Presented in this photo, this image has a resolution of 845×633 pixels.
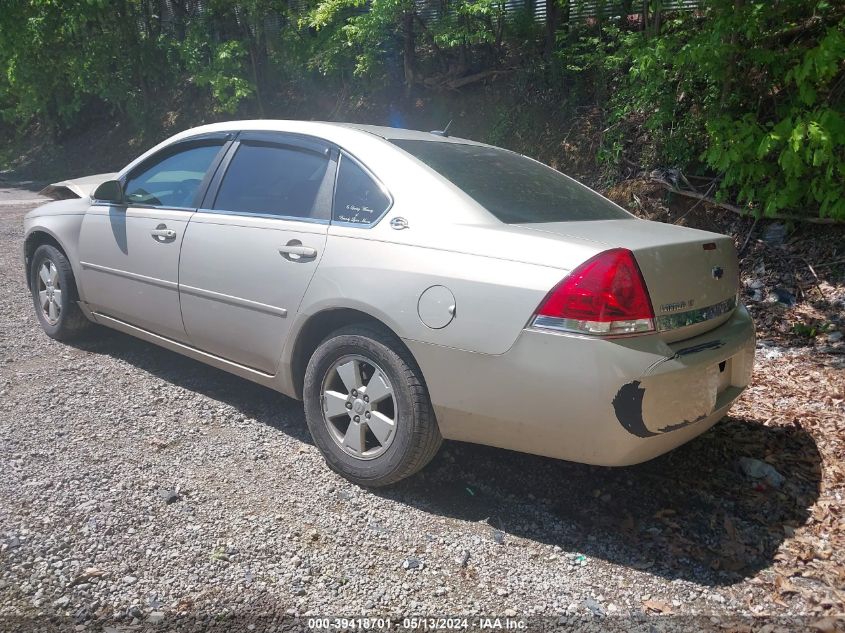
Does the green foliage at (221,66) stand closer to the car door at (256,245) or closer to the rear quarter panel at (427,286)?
the car door at (256,245)

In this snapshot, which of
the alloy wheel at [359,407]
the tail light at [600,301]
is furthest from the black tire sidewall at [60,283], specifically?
the tail light at [600,301]

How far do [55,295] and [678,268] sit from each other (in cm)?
435

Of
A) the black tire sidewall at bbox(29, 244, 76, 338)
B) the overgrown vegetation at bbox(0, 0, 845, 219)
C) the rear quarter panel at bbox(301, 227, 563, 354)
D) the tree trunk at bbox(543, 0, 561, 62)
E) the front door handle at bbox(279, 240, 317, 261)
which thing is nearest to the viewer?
the rear quarter panel at bbox(301, 227, 563, 354)

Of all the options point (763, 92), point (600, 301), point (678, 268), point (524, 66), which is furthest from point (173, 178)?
point (524, 66)

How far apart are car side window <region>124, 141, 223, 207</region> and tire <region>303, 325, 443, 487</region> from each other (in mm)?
1508

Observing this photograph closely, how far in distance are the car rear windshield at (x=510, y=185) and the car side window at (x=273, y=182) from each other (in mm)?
490

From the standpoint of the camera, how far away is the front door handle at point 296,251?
11.5ft

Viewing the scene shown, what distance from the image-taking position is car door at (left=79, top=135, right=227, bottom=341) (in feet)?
13.9

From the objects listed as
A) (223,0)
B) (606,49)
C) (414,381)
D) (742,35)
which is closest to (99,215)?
(414,381)

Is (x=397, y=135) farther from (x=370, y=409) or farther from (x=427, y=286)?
(x=370, y=409)

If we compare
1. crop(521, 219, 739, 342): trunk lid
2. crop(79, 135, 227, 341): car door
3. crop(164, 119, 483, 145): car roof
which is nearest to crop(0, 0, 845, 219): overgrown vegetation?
crop(521, 219, 739, 342): trunk lid

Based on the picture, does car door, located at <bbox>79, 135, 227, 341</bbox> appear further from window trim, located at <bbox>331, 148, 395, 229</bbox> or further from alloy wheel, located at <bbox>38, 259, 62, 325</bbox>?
window trim, located at <bbox>331, 148, 395, 229</bbox>

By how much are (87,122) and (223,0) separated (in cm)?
1044

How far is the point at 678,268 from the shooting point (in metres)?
2.96
